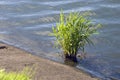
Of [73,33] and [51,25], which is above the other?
[73,33]

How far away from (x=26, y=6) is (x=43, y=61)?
13.0 feet

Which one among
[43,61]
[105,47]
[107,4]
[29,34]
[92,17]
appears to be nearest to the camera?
[43,61]

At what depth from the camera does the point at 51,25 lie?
30.3 ft

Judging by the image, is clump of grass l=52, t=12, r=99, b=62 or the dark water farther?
the dark water

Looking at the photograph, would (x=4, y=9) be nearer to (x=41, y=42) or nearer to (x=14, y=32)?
(x=14, y=32)

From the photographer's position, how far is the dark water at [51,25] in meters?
7.43

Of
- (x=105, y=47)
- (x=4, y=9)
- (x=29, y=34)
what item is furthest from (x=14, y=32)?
(x=105, y=47)

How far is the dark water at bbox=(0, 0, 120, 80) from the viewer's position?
24.4 feet

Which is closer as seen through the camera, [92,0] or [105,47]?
[105,47]

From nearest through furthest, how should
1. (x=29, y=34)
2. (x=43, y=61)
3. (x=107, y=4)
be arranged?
(x=43, y=61) < (x=29, y=34) < (x=107, y=4)

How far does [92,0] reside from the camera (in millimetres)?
10656

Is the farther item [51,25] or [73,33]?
[51,25]

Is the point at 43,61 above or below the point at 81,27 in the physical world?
below

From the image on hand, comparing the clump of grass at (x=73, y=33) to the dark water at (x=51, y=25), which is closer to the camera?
the clump of grass at (x=73, y=33)
